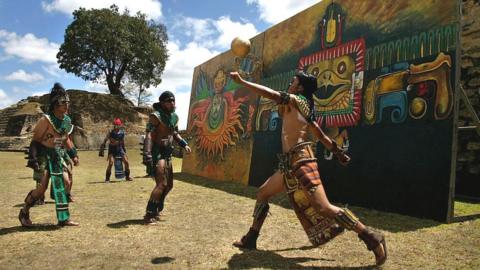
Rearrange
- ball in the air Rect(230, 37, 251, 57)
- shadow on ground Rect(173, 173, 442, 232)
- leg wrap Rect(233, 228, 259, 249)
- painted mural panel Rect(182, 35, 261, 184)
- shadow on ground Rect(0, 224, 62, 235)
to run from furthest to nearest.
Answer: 1. painted mural panel Rect(182, 35, 261, 184)
2. ball in the air Rect(230, 37, 251, 57)
3. shadow on ground Rect(173, 173, 442, 232)
4. shadow on ground Rect(0, 224, 62, 235)
5. leg wrap Rect(233, 228, 259, 249)

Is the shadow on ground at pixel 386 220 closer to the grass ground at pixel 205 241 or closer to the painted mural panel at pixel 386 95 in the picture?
the grass ground at pixel 205 241

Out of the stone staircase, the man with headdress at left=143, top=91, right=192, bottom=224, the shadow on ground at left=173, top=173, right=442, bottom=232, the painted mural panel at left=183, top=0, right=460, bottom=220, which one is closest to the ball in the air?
the painted mural panel at left=183, top=0, right=460, bottom=220

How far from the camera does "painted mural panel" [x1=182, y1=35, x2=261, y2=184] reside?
11266 mm

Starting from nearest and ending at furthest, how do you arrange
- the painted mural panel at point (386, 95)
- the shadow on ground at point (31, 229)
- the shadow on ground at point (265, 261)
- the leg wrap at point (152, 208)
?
the shadow on ground at point (265, 261) → the shadow on ground at point (31, 229) → the leg wrap at point (152, 208) → the painted mural panel at point (386, 95)

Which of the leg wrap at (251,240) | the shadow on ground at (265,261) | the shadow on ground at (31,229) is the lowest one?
the shadow on ground at (31,229)

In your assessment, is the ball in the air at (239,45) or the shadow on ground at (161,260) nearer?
the shadow on ground at (161,260)

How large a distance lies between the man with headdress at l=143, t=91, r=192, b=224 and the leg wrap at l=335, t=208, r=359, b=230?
3.03 meters

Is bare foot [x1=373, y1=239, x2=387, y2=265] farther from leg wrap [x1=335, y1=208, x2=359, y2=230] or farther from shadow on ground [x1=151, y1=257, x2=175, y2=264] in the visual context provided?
shadow on ground [x1=151, y1=257, x2=175, y2=264]

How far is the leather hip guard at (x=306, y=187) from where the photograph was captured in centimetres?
383

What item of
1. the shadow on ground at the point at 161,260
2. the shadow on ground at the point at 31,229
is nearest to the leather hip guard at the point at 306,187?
the shadow on ground at the point at 161,260

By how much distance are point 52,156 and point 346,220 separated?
4.11 metres

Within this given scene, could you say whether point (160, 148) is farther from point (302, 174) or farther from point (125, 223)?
point (302, 174)

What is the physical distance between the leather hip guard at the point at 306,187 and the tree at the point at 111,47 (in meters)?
37.1

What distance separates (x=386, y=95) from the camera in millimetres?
6914
